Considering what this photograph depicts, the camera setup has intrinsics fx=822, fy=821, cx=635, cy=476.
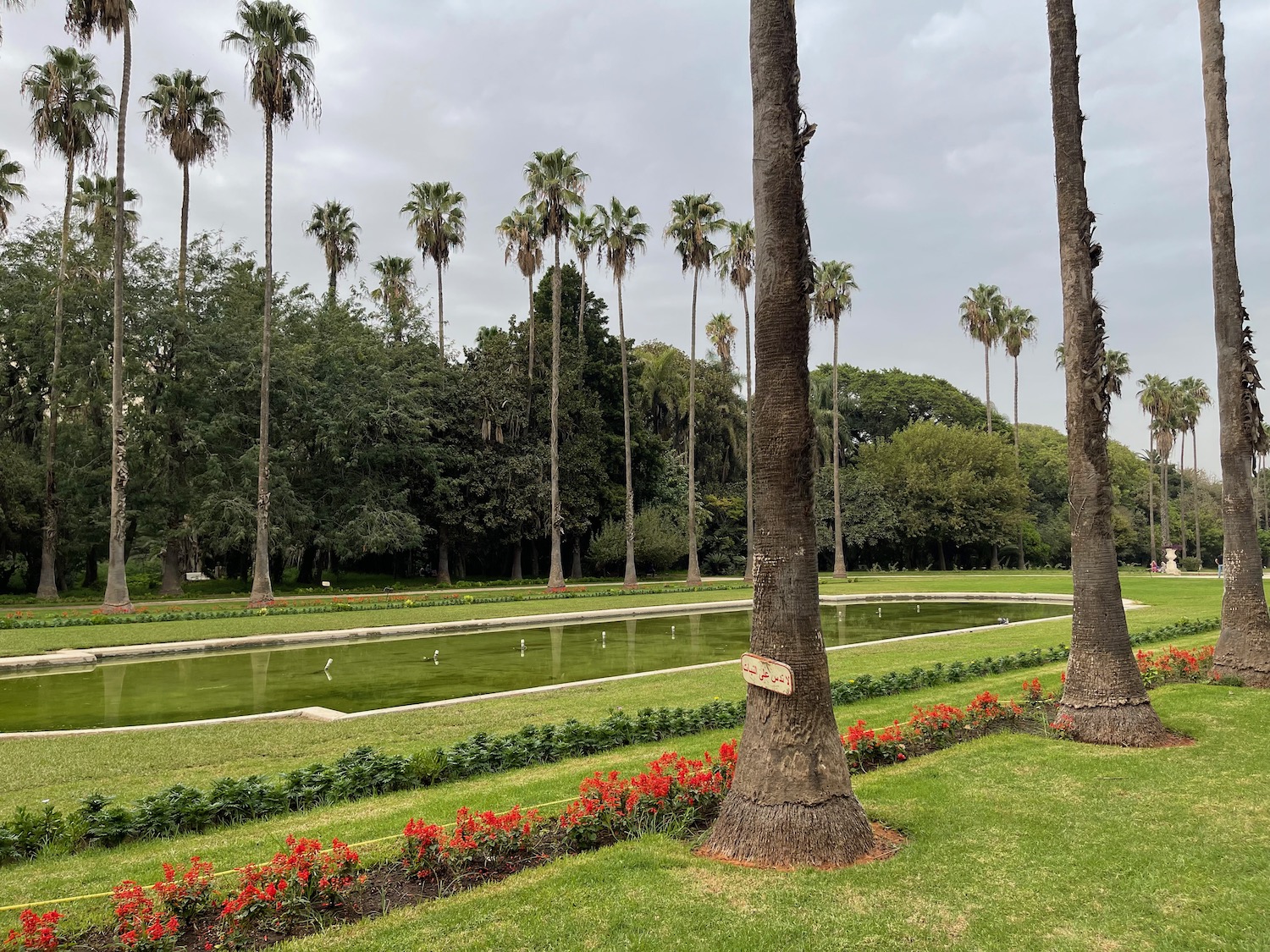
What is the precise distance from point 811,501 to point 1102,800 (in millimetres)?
3094

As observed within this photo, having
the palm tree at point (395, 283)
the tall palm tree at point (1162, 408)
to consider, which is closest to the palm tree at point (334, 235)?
the palm tree at point (395, 283)

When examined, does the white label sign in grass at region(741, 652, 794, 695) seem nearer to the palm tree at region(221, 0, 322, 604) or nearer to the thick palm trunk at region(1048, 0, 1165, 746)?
the thick palm trunk at region(1048, 0, 1165, 746)

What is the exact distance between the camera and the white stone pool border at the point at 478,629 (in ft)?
32.2

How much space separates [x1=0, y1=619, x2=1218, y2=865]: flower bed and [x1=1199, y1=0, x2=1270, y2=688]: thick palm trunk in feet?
16.2

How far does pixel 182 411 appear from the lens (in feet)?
99.0

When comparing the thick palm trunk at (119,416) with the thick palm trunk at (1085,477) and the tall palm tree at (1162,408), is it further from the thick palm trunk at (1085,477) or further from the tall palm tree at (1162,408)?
the tall palm tree at (1162,408)

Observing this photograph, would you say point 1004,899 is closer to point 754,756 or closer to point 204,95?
point 754,756

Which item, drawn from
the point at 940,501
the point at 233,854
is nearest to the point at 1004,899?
the point at 233,854

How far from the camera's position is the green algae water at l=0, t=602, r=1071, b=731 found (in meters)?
11.3

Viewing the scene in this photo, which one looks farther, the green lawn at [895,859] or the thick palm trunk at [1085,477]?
the thick palm trunk at [1085,477]

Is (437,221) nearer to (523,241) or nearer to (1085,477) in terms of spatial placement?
(523,241)

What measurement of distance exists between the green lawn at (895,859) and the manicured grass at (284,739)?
5 centimetres

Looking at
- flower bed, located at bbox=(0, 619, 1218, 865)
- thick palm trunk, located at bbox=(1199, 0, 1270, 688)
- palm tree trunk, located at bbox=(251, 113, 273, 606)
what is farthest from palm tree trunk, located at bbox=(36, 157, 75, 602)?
thick palm trunk, located at bbox=(1199, 0, 1270, 688)

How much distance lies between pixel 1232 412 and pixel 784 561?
860 centimetres
